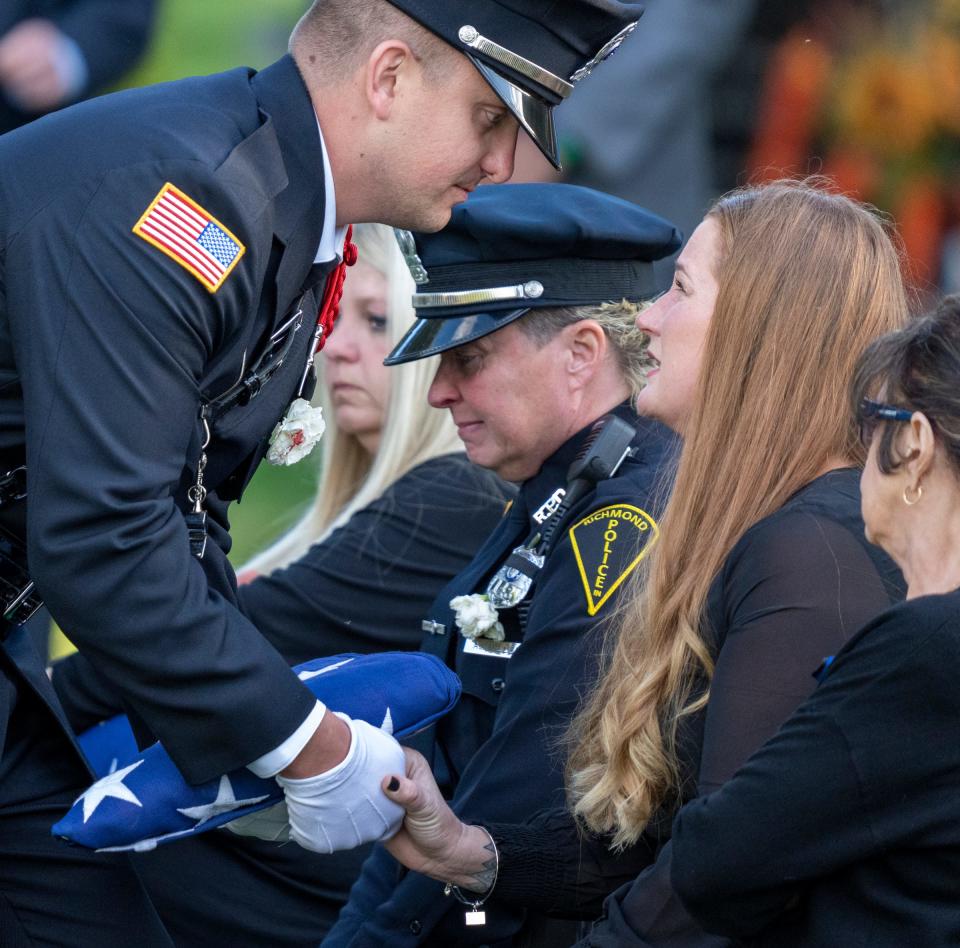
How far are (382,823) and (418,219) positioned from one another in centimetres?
80

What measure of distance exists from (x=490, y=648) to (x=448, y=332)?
0.54m

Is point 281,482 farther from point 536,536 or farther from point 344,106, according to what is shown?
point 344,106

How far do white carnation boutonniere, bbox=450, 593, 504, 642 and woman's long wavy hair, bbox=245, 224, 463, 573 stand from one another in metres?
0.82

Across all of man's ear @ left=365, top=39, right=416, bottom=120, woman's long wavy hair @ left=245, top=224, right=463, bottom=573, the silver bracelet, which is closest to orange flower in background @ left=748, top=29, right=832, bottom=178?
woman's long wavy hair @ left=245, top=224, right=463, bottom=573

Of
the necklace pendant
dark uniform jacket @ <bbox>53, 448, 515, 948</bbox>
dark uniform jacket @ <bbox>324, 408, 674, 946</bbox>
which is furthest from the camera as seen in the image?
dark uniform jacket @ <bbox>53, 448, 515, 948</bbox>

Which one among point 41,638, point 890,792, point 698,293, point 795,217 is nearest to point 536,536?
point 698,293

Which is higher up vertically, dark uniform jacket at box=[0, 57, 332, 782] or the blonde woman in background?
dark uniform jacket at box=[0, 57, 332, 782]

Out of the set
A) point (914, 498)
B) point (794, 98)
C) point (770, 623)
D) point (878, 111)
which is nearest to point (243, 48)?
point (794, 98)

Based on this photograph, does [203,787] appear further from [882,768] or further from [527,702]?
[882,768]

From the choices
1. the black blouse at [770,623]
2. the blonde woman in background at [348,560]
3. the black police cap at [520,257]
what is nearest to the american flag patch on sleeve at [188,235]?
the black blouse at [770,623]

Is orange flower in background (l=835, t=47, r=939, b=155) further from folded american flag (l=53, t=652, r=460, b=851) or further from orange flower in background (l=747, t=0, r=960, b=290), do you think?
folded american flag (l=53, t=652, r=460, b=851)

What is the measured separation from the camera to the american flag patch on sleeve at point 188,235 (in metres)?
1.83

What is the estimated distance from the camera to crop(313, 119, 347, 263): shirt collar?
6.87ft

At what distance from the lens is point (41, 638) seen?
368cm
